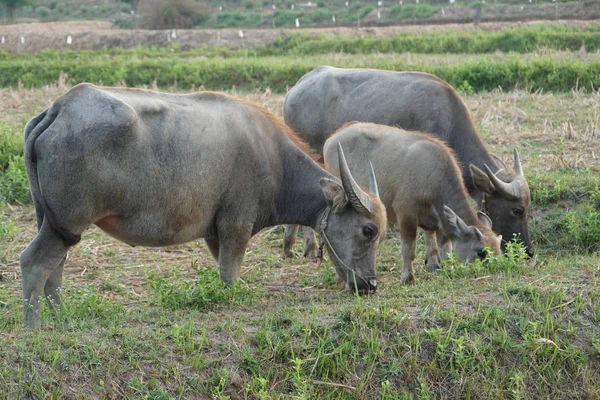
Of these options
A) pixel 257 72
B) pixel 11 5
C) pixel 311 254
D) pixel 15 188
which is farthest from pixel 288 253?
pixel 11 5

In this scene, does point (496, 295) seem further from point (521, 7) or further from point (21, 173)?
point (521, 7)

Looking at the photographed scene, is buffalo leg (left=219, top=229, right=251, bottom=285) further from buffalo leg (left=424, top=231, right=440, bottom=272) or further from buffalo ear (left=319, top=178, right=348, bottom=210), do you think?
buffalo leg (left=424, top=231, right=440, bottom=272)

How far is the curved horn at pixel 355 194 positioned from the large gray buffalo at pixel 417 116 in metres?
1.90

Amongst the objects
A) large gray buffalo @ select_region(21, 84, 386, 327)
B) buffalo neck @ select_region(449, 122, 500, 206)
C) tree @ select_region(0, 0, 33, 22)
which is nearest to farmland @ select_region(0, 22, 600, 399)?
large gray buffalo @ select_region(21, 84, 386, 327)

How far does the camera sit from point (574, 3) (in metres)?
28.8

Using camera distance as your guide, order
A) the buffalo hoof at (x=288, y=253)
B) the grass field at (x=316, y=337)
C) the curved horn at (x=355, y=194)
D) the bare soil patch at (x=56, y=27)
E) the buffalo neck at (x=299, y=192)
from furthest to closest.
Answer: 1. the bare soil patch at (x=56, y=27)
2. the buffalo hoof at (x=288, y=253)
3. the buffalo neck at (x=299, y=192)
4. the curved horn at (x=355, y=194)
5. the grass field at (x=316, y=337)

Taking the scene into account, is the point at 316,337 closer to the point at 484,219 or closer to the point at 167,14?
the point at 484,219

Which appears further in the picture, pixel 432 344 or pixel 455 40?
pixel 455 40

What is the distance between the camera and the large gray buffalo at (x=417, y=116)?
8.23 meters

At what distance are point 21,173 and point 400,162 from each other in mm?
4545

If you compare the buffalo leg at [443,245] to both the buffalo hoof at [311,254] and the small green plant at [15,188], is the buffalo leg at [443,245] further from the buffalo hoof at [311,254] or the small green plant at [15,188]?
the small green plant at [15,188]

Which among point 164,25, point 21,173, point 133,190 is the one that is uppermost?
point 133,190

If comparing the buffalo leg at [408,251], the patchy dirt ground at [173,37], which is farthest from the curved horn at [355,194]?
the patchy dirt ground at [173,37]

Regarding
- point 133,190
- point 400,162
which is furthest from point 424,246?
point 133,190
